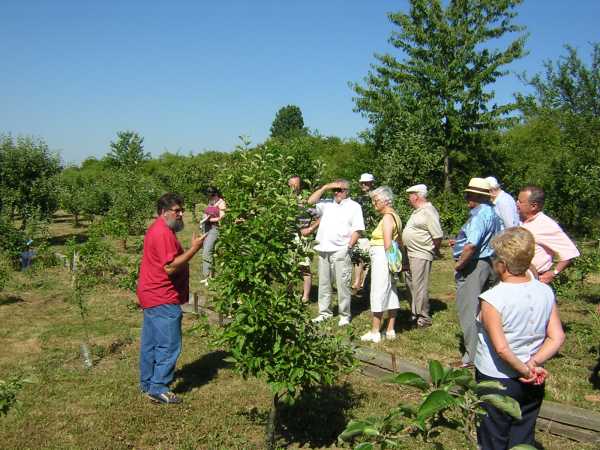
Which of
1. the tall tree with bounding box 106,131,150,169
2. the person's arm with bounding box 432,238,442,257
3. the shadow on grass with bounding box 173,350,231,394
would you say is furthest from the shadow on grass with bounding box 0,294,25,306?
the tall tree with bounding box 106,131,150,169

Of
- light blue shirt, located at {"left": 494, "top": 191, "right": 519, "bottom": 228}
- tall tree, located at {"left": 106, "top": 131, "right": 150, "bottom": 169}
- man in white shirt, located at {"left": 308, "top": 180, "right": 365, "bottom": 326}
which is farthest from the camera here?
tall tree, located at {"left": 106, "top": 131, "right": 150, "bottom": 169}

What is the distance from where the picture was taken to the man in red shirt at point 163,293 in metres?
4.61

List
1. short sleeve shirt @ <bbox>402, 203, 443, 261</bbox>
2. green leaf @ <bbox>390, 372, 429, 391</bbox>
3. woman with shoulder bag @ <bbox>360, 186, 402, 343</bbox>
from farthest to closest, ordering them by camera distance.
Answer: short sleeve shirt @ <bbox>402, 203, 443, 261</bbox>, woman with shoulder bag @ <bbox>360, 186, 402, 343</bbox>, green leaf @ <bbox>390, 372, 429, 391</bbox>

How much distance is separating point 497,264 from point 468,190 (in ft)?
8.03

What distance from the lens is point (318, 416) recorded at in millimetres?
4359

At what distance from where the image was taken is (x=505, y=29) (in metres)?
17.7

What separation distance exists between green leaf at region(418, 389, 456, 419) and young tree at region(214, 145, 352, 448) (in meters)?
1.97

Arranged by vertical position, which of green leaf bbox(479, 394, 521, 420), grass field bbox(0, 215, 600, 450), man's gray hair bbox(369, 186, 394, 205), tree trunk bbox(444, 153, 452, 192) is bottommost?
grass field bbox(0, 215, 600, 450)

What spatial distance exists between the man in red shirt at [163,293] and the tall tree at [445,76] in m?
13.0

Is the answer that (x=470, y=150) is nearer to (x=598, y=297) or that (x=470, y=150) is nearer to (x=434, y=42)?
(x=434, y=42)

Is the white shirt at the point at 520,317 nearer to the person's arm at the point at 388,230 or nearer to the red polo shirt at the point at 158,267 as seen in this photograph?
the red polo shirt at the point at 158,267

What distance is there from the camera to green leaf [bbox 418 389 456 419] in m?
1.52

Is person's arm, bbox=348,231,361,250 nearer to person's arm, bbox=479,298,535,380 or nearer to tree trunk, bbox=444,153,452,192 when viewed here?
person's arm, bbox=479,298,535,380

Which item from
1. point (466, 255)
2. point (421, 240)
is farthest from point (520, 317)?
point (421, 240)
